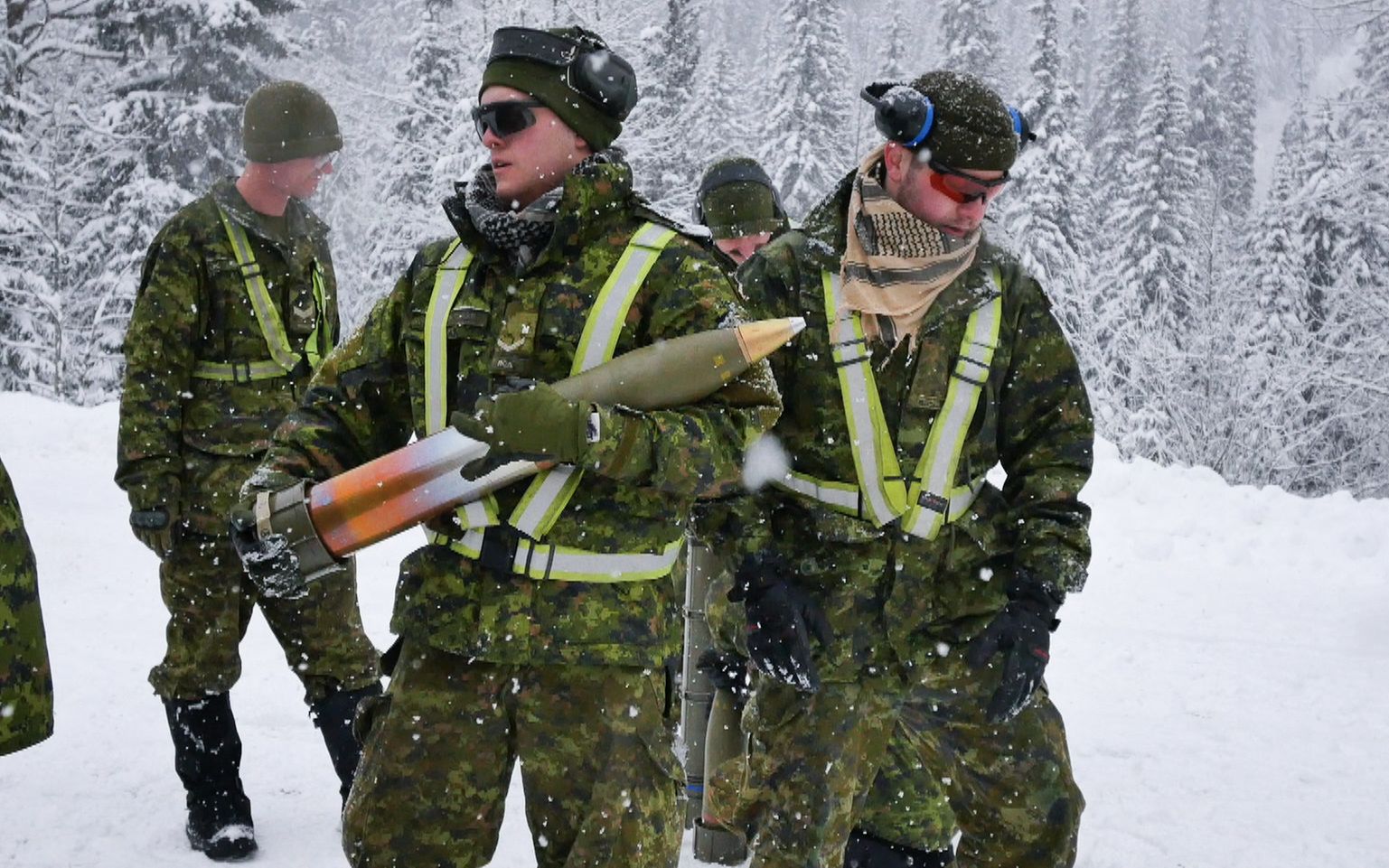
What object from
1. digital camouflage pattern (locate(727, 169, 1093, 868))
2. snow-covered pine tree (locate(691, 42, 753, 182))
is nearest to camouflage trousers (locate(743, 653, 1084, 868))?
digital camouflage pattern (locate(727, 169, 1093, 868))

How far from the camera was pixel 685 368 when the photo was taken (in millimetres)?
2754

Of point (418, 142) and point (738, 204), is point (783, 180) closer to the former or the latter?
point (418, 142)

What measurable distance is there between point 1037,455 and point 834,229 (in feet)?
3.00

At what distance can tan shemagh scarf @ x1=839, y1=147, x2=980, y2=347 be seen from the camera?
11.6 feet

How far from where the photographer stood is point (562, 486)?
2.81 m

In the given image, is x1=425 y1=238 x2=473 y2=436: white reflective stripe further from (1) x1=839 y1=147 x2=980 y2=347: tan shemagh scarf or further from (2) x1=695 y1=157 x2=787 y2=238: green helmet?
(2) x1=695 y1=157 x2=787 y2=238: green helmet

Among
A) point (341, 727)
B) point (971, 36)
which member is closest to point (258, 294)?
point (341, 727)

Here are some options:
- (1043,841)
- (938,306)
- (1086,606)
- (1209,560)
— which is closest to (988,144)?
(938,306)

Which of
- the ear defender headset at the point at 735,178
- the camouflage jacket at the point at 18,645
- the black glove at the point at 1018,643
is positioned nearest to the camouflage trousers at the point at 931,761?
the black glove at the point at 1018,643

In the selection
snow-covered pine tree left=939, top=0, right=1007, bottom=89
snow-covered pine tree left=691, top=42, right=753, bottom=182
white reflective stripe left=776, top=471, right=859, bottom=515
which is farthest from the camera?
snow-covered pine tree left=691, top=42, right=753, bottom=182

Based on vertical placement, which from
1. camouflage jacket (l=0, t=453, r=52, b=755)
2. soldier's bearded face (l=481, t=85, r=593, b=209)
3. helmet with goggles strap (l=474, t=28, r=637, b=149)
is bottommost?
camouflage jacket (l=0, t=453, r=52, b=755)

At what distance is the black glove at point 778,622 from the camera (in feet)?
11.0

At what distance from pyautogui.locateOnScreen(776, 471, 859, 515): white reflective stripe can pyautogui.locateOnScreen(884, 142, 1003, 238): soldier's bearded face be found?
32.3 inches

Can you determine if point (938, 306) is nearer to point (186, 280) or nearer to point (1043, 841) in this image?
point (1043, 841)
